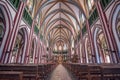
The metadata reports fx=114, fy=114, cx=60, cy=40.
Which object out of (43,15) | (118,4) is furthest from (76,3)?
Result: (118,4)

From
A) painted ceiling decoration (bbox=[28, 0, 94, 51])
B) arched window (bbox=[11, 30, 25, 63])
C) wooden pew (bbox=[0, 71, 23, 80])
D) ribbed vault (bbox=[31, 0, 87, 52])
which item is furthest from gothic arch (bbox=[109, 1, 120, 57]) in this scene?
arched window (bbox=[11, 30, 25, 63])

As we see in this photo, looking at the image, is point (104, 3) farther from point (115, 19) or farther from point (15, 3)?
point (15, 3)

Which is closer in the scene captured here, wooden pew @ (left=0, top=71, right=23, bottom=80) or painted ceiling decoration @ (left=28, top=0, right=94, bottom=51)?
wooden pew @ (left=0, top=71, right=23, bottom=80)

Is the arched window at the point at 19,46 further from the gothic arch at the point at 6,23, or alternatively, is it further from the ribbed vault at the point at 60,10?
the gothic arch at the point at 6,23

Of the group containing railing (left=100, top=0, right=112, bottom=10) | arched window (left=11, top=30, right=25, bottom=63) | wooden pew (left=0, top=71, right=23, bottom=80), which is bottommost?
wooden pew (left=0, top=71, right=23, bottom=80)

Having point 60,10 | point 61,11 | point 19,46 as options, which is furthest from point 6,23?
point 61,11

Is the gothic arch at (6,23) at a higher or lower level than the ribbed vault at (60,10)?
lower

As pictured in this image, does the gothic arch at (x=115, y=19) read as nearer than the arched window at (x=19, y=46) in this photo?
Yes

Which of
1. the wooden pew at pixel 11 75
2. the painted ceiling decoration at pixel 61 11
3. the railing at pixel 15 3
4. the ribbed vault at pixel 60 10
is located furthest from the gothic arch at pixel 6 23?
the wooden pew at pixel 11 75

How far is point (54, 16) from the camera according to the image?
25562 mm

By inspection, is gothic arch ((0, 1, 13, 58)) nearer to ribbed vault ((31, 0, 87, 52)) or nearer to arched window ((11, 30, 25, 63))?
arched window ((11, 30, 25, 63))

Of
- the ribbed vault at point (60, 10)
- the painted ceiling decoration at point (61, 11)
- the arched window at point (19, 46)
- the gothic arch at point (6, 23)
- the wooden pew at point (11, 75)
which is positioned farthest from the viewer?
the ribbed vault at point (60, 10)

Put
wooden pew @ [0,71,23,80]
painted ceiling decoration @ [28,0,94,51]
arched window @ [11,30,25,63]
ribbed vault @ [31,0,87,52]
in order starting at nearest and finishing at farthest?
wooden pew @ [0,71,23,80]
arched window @ [11,30,25,63]
painted ceiling decoration @ [28,0,94,51]
ribbed vault @ [31,0,87,52]

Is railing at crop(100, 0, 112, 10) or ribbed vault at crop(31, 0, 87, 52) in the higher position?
ribbed vault at crop(31, 0, 87, 52)
